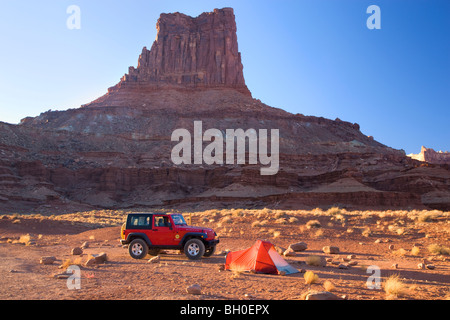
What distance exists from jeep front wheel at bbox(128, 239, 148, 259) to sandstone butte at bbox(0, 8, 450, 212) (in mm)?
33878

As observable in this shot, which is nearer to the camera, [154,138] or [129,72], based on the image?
[154,138]

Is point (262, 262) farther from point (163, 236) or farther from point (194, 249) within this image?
point (163, 236)

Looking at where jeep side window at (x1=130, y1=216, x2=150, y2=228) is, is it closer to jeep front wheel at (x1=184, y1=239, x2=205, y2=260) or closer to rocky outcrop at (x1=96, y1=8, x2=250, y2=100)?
A: jeep front wheel at (x1=184, y1=239, x2=205, y2=260)

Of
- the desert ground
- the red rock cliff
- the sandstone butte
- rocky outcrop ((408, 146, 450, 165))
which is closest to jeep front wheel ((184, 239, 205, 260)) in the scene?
the desert ground

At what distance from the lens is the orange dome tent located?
985cm

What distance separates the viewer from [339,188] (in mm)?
51750

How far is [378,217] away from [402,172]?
40.8m

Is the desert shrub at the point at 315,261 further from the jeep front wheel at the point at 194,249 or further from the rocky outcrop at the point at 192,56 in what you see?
the rocky outcrop at the point at 192,56

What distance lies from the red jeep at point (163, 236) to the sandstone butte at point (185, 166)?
110 feet

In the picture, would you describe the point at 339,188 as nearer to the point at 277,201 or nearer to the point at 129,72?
the point at 277,201

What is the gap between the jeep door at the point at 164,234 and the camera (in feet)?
40.8

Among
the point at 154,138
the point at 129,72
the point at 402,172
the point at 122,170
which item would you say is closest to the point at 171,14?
the point at 129,72

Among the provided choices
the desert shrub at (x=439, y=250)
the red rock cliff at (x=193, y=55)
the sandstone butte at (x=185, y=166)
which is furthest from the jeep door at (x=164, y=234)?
the red rock cliff at (x=193, y=55)

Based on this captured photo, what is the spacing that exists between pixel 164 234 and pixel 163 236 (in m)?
0.08
